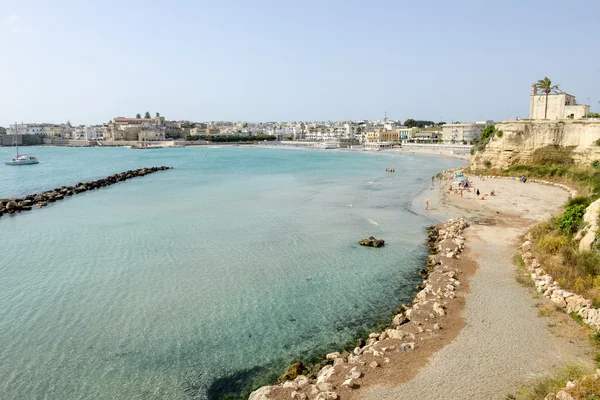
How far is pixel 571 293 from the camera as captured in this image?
11.5m

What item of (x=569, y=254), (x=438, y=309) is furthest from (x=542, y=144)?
(x=438, y=309)

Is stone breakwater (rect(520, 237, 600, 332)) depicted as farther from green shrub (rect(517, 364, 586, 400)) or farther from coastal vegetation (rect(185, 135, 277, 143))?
coastal vegetation (rect(185, 135, 277, 143))

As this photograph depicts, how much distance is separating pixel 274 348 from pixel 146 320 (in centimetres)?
406

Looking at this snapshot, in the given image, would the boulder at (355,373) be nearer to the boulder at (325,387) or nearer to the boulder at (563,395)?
the boulder at (325,387)

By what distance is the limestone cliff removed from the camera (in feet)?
111

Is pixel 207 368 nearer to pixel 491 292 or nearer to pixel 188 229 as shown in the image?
pixel 491 292

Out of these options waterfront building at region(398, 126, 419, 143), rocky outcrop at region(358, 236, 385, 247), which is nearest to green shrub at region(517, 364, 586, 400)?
rocky outcrop at region(358, 236, 385, 247)

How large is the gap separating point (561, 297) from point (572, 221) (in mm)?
5520

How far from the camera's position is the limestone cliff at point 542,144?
33.9 metres

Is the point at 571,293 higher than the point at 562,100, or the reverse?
the point at 562,100

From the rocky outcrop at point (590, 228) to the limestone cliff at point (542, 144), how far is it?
A: 858 inches

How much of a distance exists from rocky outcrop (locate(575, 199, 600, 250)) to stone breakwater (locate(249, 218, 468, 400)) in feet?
13.1

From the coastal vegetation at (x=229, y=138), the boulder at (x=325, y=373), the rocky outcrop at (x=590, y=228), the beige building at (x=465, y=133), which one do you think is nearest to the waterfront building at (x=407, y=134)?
the beige building at (x=465, y=133)

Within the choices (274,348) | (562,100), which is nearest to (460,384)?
(274,348)
